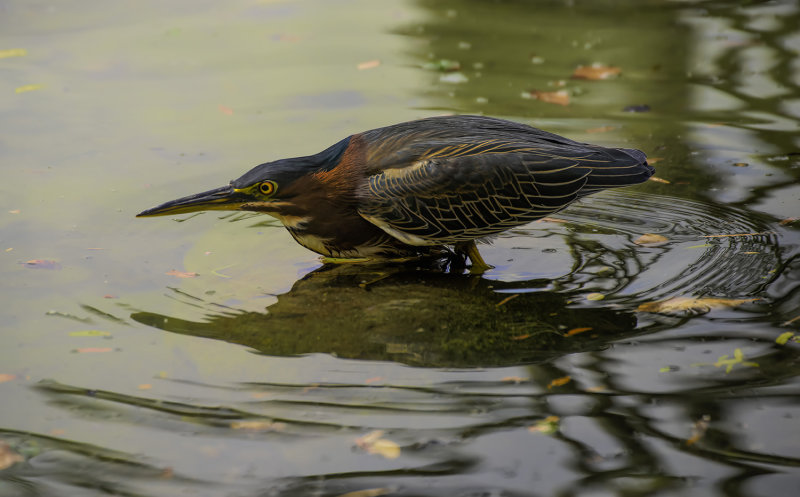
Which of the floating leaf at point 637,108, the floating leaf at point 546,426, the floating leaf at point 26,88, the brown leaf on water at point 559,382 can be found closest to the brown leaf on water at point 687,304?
the brown leaf on water at point 559,382

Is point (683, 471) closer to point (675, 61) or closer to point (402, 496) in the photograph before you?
point (402, 496)

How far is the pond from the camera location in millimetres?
4031

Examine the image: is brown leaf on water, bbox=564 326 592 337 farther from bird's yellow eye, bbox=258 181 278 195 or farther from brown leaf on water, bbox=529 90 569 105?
brown leaf on water, bbox=529 90 569 105

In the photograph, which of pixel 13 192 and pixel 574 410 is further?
pixel 13 192

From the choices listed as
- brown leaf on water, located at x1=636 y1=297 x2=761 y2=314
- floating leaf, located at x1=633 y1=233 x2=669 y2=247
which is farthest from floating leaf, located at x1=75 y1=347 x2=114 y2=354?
floating leaf, located at x1=633 y1=233 x2=669 y2=247

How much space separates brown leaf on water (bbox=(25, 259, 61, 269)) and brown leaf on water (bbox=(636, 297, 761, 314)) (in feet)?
12.6

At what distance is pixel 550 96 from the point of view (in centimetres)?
900

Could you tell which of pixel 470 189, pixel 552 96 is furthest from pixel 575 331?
pixel 552 96

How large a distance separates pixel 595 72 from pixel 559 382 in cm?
584

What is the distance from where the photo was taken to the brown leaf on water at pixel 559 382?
4.57 m

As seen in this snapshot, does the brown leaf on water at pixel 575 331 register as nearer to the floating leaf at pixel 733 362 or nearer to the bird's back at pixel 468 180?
the floating leaf at pixel 733 362

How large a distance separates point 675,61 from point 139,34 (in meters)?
6.33

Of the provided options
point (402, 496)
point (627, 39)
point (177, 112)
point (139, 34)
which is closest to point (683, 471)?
point (402, 496)

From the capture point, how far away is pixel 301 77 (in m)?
9.70
